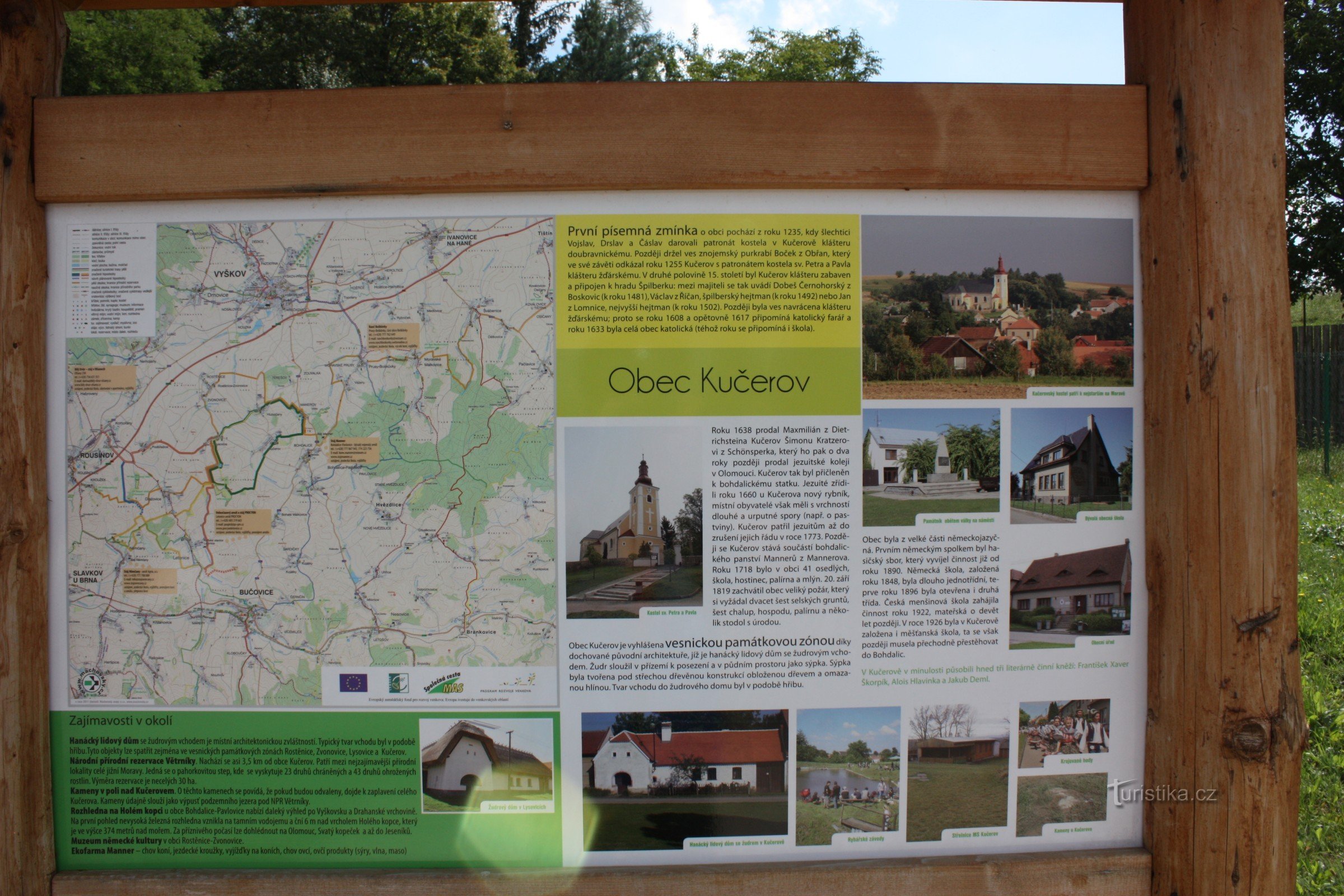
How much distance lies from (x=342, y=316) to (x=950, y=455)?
1.91 meters

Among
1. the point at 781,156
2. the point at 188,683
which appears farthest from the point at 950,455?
the point at 188,683

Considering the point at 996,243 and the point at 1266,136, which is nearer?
the point at 1266,136

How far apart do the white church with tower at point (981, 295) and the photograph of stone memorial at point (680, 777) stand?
1.38 metres

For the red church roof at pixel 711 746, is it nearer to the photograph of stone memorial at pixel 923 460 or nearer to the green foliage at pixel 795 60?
the photograph of stone memorial at pixel 923 460

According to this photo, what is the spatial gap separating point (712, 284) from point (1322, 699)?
13.7 feet

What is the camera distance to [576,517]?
2.32m

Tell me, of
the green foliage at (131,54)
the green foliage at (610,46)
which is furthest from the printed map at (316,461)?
the green foliage at (610,46)

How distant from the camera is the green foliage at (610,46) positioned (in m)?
29.8

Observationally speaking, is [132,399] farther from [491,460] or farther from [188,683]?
[491,460]

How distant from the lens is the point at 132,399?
237cm

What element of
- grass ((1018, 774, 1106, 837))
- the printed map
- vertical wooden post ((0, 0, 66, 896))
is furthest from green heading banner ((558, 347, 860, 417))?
vertical wooden post ((0, 0, 66, 896))

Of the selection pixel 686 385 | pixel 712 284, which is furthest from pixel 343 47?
pixel 686 385

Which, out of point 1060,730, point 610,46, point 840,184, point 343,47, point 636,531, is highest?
A: point 610,46

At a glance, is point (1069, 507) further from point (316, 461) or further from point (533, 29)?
point (533, 29)
